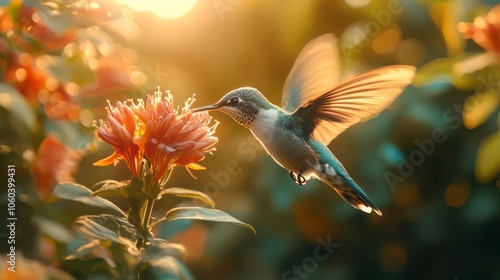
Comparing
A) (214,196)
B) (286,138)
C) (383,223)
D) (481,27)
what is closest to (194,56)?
(214,196)

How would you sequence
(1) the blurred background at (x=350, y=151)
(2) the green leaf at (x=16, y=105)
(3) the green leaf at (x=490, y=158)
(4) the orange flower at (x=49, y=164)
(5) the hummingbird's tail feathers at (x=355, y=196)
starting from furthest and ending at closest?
(1) the blurred background at (x=350, y=151) → (3) the green leaf at (x=490, y=158) → (4) the orange flower at (x=49, y=164) → (2) the green leaf at (x=16, y=105) → (5) the hummingbird's tail feathers at (x=355, y=196)

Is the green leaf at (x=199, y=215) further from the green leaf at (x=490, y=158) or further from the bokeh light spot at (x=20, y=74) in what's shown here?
the green leaf at (x=490, y=158)

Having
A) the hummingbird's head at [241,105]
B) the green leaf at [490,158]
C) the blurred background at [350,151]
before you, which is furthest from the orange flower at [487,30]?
the hummingbird's head at [241,105]

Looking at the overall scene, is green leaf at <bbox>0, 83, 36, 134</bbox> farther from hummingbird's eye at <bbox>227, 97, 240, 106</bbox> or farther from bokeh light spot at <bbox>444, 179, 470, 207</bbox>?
bokeh light spot at <bbox>444, 179, 470, 207</bbox>

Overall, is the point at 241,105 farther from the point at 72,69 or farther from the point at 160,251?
the point at 72,69

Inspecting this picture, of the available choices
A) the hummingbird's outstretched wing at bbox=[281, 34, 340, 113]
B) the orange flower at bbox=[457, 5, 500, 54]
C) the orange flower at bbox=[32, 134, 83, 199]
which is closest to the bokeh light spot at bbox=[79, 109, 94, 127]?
the orange flower at bbox=[32, 134, 83, 199]

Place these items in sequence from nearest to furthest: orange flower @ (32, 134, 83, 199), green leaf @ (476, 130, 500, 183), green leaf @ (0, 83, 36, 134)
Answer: green leaf @ (0, 83, 36, 134)
orange flower @ (32, 134, 83, 199)
green leaf @ (476, 130, 500, 183)

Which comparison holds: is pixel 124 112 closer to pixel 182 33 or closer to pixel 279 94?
pixel 279 94

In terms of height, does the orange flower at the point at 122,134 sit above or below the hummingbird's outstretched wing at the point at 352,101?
below
